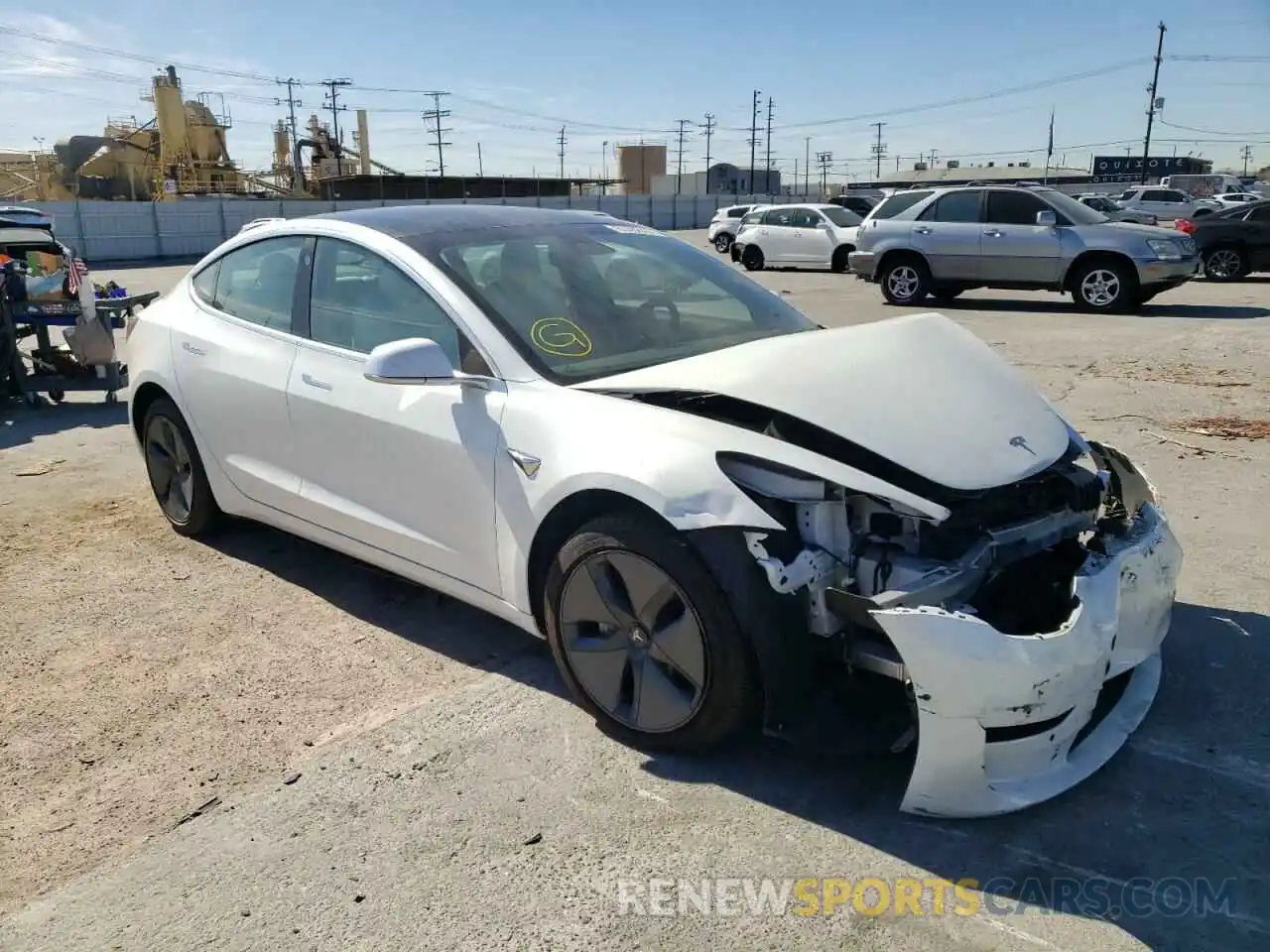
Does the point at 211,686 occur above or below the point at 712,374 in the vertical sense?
below

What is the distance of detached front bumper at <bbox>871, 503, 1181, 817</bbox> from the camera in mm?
2354

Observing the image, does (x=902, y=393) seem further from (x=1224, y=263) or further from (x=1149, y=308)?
(x=1224, y=263)

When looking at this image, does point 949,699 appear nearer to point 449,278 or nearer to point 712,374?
point 712,374

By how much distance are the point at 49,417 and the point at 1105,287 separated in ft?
41.0

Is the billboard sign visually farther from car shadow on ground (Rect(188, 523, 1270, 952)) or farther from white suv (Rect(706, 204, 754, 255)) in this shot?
car shadow on ground (Rect(188, 523, 1270, 952))

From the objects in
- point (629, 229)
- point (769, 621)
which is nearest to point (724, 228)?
point (629, 229)

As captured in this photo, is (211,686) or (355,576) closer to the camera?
(211,686)

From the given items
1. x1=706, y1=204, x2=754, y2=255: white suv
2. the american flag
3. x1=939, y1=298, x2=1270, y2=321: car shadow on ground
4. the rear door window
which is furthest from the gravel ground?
x1=706, y1=204, x2=754, y2=255: white suv

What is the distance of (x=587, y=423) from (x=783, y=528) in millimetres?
736

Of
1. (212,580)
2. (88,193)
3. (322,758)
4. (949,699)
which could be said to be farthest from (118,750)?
(88,193)

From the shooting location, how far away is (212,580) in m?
4.48

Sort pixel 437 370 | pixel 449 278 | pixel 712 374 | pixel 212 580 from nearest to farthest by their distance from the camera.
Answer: pixel 712 374, pixel 437 370, pixel 449 278, pixel 212 580

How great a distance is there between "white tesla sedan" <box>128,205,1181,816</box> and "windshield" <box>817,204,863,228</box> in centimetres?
1822

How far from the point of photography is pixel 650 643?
112 inches
